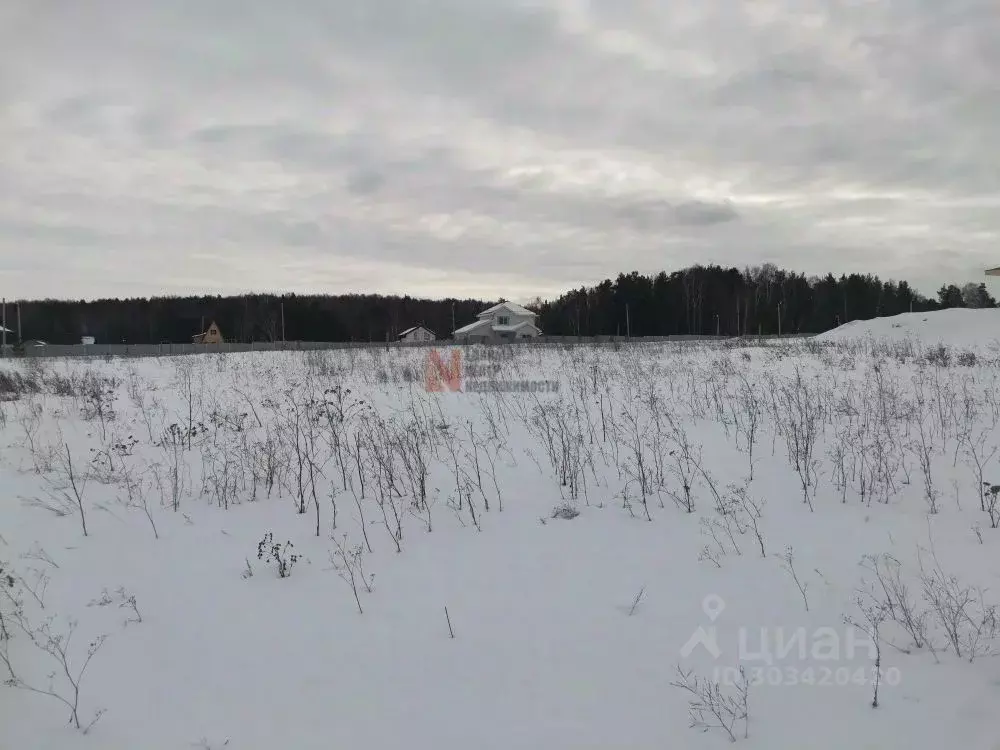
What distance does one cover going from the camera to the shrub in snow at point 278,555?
360cm

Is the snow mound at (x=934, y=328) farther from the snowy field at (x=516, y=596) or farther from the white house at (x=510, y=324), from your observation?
the white house at (x=510, y=324)

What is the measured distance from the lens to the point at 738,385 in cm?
1001

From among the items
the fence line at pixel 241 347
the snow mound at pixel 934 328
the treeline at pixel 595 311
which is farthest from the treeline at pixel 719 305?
the snow mound at pixel 934 328

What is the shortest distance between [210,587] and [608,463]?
3320mm

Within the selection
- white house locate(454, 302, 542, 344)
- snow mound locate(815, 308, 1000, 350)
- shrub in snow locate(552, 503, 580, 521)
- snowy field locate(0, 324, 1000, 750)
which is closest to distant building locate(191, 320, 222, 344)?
white house locate(454, 302, 542, 344)

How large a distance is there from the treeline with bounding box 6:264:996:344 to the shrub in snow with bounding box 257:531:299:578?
207ft

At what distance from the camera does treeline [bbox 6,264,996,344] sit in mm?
66938

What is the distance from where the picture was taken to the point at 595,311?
68625 mm

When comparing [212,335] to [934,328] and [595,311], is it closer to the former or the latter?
[595,311]

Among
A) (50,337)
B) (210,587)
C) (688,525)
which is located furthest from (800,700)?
(50,337)

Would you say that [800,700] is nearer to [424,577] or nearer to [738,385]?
[424,577]

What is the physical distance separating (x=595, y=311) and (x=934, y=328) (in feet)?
141
